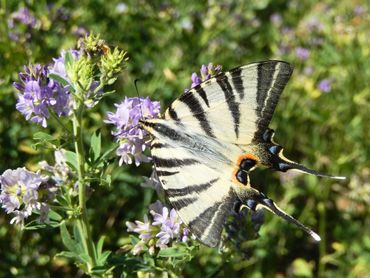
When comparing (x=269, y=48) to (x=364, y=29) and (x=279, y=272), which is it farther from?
(x=279, y=272)

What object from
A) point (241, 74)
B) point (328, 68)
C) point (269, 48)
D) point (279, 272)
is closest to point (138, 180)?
point (279, 272)

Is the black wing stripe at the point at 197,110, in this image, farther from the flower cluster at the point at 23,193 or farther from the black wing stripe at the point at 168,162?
the flower cluster at the point at 23,193

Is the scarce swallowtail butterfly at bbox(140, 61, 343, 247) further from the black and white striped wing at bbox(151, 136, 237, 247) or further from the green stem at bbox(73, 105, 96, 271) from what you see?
the green stem at bbox(73, 105, 96, 271)

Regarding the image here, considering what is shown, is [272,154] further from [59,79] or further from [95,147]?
[59,79]

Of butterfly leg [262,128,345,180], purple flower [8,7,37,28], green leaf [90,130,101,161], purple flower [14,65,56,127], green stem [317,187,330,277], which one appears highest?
purple flower [8,7,37,28]

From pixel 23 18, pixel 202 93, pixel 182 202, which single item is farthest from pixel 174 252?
pixel 23 18

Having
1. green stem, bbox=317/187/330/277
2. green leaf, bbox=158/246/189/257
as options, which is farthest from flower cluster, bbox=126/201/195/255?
green stem, bbox=317/187/330/277
